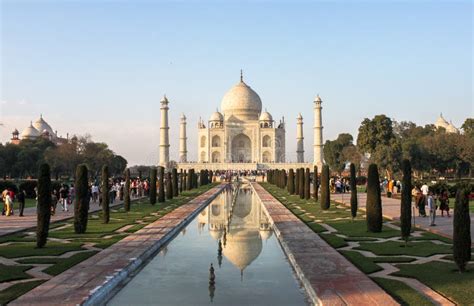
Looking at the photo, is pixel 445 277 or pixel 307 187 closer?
pixel 445 277

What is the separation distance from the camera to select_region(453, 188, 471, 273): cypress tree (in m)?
6.72

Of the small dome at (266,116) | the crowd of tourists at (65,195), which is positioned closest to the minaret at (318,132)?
the small dome at (266,116)

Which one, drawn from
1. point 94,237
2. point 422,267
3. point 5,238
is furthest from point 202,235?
point 422,267

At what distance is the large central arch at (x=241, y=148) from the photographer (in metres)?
67.9

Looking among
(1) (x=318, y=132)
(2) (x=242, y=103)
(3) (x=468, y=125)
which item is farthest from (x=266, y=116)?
(3) (x=468, y=125)

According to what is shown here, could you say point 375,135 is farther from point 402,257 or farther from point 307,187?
point 402,257

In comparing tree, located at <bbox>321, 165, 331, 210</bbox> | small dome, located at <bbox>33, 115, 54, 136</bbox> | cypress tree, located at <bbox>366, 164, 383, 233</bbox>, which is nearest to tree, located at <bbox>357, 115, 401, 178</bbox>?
tree, located at <bbox>321, 165, 331, 210</bbox>

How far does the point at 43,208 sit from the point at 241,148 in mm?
59033

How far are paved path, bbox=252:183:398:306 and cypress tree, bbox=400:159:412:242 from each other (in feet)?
4.46

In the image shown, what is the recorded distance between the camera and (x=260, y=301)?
573cm

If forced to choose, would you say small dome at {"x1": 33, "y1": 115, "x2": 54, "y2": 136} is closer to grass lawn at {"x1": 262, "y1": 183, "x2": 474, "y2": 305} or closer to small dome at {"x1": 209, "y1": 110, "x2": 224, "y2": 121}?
small dome at {"x1": 209, "y1": 110, "x2": 224, "y2": 121}

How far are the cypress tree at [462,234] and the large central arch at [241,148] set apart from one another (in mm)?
60776

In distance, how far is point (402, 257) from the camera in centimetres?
798

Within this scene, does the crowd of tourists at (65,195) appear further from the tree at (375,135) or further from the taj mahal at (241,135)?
the taj mahal at (241,135)
